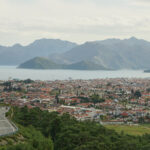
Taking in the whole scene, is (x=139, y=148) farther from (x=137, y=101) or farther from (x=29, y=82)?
(x=29, y=82)

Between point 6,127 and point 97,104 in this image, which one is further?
point 97,104

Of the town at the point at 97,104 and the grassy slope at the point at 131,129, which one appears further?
the town at the point at 97,104

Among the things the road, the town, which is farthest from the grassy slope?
the road

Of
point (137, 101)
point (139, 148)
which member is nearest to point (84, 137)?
point (139, 148)

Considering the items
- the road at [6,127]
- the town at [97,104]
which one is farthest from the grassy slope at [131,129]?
the road at [6,127]

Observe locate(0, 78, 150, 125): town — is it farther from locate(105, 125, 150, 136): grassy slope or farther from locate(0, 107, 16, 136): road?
locate(0, 107, 16, 136): road

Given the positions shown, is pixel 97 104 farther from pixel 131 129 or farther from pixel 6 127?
pixel 6 127

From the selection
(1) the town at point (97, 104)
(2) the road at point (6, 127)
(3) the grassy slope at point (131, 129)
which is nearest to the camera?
(2) the road at point (6, 127)

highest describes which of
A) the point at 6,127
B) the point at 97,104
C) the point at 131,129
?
the point at 6,127

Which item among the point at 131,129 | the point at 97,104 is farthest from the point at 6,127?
the point at 97,104

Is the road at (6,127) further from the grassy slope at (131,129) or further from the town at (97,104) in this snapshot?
the town at (97,104)

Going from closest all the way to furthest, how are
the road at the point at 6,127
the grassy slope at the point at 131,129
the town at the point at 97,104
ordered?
the road at the point at 6,127 → the grassy slope at the point at 131,129 → the town at the point at 97,104
